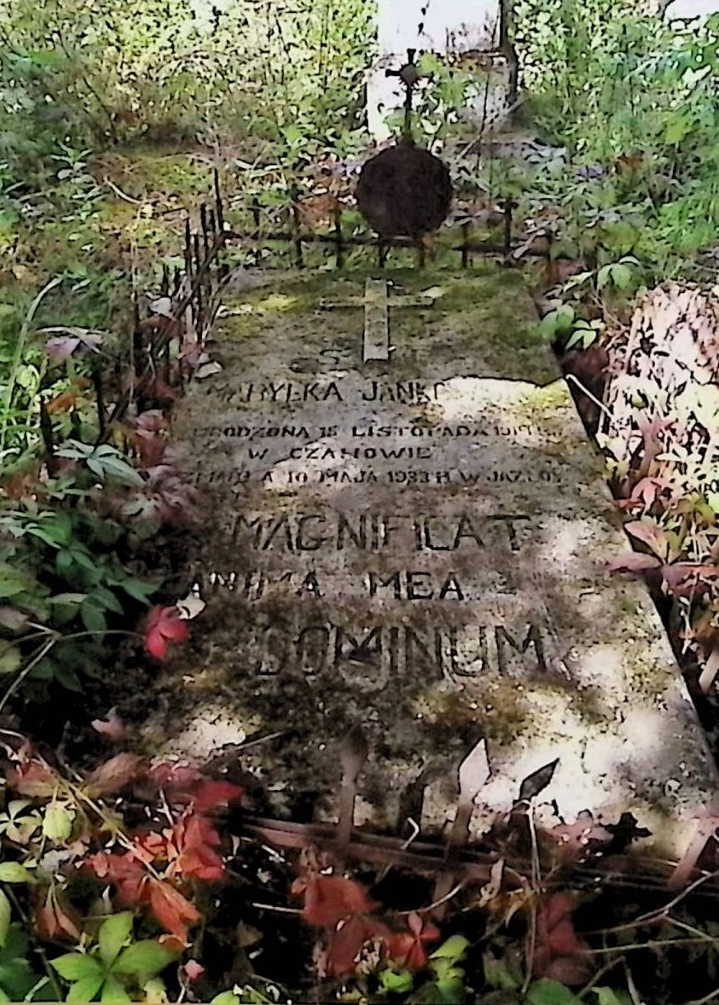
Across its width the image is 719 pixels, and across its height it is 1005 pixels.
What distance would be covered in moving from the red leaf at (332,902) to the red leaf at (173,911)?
0.15 metres

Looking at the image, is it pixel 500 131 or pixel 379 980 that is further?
pixel 500 131

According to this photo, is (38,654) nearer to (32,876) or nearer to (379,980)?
(32,876)

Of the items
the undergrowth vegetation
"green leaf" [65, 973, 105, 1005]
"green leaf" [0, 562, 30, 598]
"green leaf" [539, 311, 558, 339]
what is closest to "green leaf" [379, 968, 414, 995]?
the undergrowth vegetation

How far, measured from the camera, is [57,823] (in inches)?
60.7

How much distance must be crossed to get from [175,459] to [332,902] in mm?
1266

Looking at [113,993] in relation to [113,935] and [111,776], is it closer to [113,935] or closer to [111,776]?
[113,935]

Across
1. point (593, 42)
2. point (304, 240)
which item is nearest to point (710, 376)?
point (304, 240)

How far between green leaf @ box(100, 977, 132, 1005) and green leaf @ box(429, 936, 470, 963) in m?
0.40

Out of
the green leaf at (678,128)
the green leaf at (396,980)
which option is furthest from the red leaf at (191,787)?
the green leaf at (678,128)

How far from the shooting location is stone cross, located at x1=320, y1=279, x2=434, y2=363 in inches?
122

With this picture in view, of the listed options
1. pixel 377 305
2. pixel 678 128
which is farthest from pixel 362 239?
pixel 678 128

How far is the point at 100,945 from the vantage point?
4.66 feet

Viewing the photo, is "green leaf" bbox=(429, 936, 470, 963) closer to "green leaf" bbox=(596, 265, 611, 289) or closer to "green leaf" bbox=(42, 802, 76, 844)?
"green leaf" bbox=(42, 802, 76, 844)

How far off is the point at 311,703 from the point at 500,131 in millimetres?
3323
